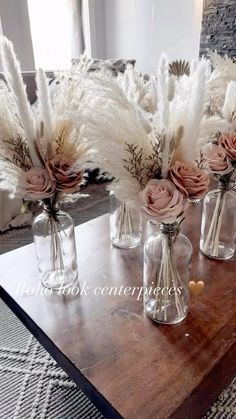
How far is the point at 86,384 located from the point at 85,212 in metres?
1.61

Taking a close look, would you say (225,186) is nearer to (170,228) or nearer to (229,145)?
(229,145)

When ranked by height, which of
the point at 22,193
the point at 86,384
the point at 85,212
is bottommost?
the point at 85,212

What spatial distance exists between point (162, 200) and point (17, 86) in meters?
0.34

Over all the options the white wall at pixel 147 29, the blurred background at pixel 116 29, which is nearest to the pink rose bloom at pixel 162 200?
the blurred background at pixel 116 29

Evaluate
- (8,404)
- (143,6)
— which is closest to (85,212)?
(8,404)

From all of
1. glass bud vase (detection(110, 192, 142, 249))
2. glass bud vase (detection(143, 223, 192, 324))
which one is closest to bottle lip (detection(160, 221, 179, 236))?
glass bud vase (detection(143, 223, 192, 324))

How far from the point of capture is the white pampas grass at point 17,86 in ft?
1.84

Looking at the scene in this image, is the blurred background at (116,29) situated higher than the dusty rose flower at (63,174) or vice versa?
the blurred background at (116,29)

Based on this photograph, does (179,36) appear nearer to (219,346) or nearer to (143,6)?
(143,6)

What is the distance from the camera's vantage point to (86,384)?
60 centimetres

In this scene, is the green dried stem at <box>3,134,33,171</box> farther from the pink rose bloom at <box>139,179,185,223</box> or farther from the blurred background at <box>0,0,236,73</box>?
the blurred background at <box>0,0,236,73</box>

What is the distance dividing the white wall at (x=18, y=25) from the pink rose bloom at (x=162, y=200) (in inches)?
137

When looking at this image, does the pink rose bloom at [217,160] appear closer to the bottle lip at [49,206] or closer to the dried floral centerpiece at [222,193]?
the dried floral centerpiece at [222,193]

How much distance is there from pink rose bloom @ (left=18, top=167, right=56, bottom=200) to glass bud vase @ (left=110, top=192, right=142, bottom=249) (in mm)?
369
